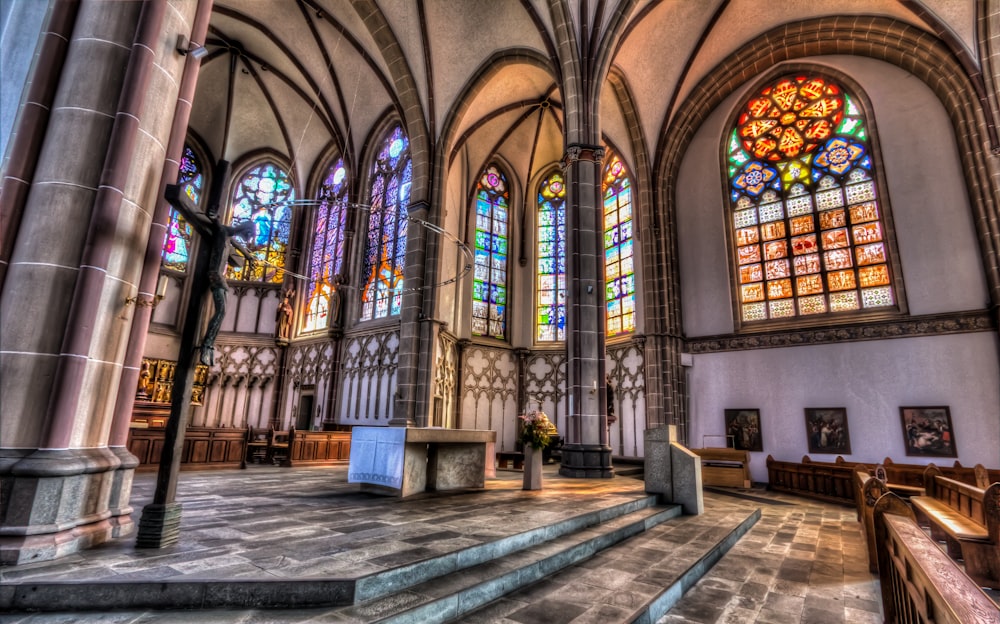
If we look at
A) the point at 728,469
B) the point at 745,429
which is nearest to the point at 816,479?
the point at 728,469

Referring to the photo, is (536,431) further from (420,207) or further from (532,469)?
(420,207)

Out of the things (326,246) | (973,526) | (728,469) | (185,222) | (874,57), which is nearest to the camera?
(973,526)

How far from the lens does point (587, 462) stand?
8562mm

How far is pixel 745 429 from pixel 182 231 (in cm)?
2053

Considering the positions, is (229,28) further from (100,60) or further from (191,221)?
(191,221)

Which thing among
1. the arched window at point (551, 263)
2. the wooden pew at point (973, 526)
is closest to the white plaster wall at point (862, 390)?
the arched window at point (551, 263)

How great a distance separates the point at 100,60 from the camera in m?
3.39

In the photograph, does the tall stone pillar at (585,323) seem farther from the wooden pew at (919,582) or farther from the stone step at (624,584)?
the wooden pew at (919,582)

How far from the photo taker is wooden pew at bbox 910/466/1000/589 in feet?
11.9

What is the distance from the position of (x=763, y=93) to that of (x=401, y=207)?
11.9 m

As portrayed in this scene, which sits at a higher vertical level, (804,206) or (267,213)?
(267,213)

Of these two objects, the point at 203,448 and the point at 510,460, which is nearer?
the point at 203,448

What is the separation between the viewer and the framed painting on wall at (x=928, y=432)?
32.5 ft

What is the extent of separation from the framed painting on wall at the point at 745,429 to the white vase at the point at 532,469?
8059 millimetres
